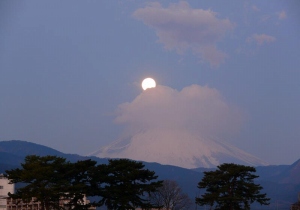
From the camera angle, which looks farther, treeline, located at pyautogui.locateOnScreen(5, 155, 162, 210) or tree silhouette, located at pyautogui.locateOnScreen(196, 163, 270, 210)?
tree silhouette, located at pyautogui.locateOnScreen(196, 163, 270, 210)

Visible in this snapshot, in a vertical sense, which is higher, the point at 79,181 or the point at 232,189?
the point at 79,181

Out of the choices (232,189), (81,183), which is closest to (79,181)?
(81,183)

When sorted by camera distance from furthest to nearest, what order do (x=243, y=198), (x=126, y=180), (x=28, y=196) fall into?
(x=243, y=198) < (x=126, y=180) < (x=28, y=196)

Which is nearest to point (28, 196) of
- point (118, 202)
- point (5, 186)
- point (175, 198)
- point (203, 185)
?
point (118, 202)

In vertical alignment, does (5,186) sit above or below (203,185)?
above

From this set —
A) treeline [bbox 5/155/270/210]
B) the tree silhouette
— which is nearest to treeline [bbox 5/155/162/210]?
treeline [bbox 5/155/270/210]

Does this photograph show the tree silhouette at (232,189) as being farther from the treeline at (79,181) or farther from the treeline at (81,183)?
the treeline at (79,181)

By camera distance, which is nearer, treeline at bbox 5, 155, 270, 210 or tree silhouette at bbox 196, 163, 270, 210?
treeline at bbox 5, 155, 270, 210

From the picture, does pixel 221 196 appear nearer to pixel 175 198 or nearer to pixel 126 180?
pixel 126 180

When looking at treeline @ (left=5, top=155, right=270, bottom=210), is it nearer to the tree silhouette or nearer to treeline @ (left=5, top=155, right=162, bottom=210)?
treeline @ (left=5, top=155, right=162, bottom=210)

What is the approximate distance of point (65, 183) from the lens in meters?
52.4

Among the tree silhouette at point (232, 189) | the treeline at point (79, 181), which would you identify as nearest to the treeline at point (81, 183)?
the treeline at point (79, 181)

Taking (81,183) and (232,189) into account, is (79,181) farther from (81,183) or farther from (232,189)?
(232,189)

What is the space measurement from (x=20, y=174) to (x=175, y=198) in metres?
67.1
